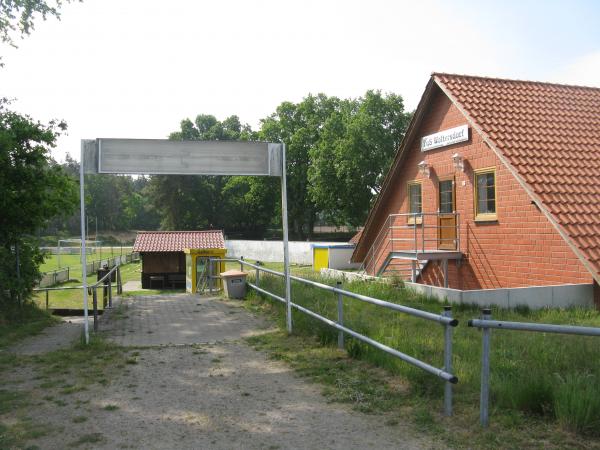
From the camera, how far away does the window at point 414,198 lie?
63.7 ft

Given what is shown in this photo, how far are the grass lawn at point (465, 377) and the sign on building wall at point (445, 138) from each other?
8389mm

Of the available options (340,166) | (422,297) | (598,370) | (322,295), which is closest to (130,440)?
(598,370)

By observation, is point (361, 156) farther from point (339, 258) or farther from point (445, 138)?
point (445, 138)

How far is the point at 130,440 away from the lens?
15.6ft

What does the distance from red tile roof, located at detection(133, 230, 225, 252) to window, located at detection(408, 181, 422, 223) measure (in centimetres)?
1184

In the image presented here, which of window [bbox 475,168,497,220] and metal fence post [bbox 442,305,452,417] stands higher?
window [bbox 475,168,497,220]

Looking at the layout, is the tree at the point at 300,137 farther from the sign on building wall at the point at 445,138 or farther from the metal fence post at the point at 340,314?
the metal fence post at the point at 340,314

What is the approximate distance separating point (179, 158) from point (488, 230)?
964cm

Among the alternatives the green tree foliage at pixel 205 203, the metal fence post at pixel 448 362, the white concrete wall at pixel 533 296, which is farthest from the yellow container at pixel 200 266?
the green tree foliage at pixel 205 203

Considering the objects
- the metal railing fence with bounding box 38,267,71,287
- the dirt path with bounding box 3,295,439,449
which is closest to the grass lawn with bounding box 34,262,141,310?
the metal railing fence with bounding box 38,267,71,287

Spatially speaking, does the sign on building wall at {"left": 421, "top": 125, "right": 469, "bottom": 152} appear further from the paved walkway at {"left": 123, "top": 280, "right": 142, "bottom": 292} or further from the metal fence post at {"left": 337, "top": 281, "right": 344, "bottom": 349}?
the paved walkway at {"left": 123, "top": 280, "right": 142, "bottom": 292}

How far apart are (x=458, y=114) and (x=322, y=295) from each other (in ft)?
29.0

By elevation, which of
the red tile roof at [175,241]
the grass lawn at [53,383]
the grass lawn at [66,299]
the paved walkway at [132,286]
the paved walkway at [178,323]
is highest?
the red tile roof at [175,241]

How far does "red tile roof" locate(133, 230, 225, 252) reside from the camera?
2964 cm
